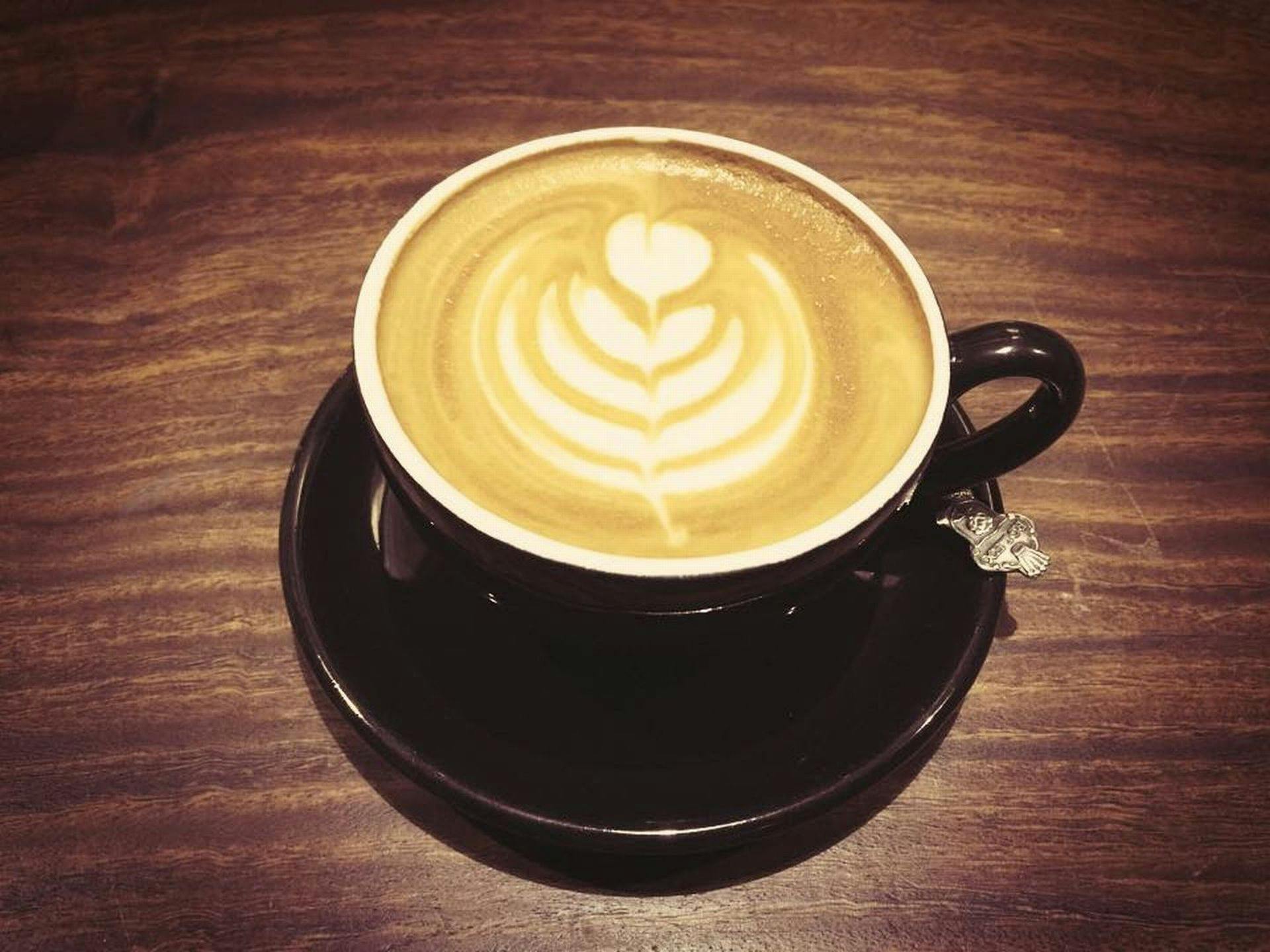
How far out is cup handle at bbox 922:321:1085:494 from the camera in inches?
24.9

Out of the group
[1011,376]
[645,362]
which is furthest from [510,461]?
[1011,376]

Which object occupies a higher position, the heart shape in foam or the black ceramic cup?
the heart shape in foam

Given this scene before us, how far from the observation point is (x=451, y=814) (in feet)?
2.24

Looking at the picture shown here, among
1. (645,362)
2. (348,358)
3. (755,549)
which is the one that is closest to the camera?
(755,549)

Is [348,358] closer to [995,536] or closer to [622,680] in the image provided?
[622,680]

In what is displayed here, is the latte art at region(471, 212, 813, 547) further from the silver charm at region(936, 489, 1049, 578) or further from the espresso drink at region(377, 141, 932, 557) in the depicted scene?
the silver charm at region(936, 489, 1049, 578)

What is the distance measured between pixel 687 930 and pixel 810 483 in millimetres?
285

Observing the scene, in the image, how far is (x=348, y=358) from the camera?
877mm

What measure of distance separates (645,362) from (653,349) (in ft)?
0.04

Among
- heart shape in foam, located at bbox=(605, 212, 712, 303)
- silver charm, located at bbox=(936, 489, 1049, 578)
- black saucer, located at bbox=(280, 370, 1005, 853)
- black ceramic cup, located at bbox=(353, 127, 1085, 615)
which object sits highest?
heart shape in foam, located at bbox=(605, 212, 712, 303)

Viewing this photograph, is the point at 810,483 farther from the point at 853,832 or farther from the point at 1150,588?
the point at 1150,588

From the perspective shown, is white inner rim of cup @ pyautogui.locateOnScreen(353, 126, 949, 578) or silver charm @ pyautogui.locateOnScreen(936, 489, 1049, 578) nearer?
white inner rim of cup @ pyautogui.locateOnScreen(353, 126, 949, 578)

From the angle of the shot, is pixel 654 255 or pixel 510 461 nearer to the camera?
pixel 510 461

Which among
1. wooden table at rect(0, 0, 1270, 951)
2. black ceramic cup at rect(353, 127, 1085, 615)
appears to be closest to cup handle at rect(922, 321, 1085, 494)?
black ceramic cup at rect(353, 127, 1085, 615)
